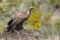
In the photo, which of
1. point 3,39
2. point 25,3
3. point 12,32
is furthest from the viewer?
point 25,3

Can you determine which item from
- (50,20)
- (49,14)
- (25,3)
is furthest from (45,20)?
(25,3)

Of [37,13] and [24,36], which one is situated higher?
[24,36]

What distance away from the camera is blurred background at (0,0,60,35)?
13.7 meters

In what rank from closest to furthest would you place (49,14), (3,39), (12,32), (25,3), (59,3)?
(3,39) → (12,32) → (49,14) → (25,3) → (59,3)

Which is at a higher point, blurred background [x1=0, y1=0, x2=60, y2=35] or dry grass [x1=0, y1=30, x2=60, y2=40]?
dry grass [x1=0, y1=30, x2=60, y2=40]

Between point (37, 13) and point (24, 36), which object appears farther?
point (37, 13)

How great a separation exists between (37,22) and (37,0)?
14.5 feet

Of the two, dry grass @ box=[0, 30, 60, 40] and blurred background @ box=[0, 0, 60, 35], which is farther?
blurred background @ box=[0, 0, 60, 35]

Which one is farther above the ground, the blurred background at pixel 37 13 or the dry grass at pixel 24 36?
the dry grass at pixel 24 36

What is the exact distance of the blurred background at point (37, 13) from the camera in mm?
13662

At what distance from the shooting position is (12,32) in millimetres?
9359

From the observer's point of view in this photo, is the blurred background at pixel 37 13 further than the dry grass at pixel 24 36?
Yes

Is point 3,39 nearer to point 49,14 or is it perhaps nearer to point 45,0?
point 49,14

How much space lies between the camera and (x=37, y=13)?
48.6 ft
